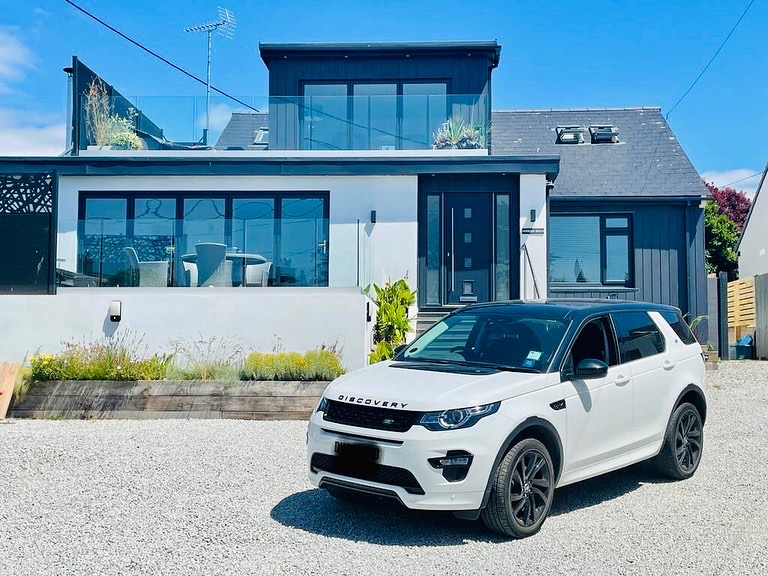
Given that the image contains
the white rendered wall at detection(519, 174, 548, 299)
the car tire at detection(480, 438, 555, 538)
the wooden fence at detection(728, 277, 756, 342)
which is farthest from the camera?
Answer: the wooden fence at detection(728, 277, 756, 342)

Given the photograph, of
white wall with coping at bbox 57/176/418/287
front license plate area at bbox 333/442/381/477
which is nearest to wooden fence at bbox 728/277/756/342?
white wall with coping at bbox 57/176/418/287

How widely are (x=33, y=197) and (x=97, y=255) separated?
1426 mm

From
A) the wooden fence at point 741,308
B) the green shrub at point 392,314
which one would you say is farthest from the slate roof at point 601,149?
the green shrub at point 392,314

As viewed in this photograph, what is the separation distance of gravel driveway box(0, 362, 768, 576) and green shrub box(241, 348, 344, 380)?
219cm

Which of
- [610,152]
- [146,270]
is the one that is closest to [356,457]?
[146,270]

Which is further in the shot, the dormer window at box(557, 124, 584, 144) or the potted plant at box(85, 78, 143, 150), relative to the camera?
the dormer window at box(557, 124, 584, 144)

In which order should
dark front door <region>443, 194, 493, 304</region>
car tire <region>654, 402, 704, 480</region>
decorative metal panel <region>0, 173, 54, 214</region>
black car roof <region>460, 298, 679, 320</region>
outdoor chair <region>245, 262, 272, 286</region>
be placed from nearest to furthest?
black car roof <region>460, 298, 679, 320</region>, car tire <region>654, 402, 704, 480</region>, decorative metal panel <region>0, 173, 54, 214</region>, outdoor chair <region>245, 262, 272, 286</region>, dark front door <region>443, 194, 493, 304</region>

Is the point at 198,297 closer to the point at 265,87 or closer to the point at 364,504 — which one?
the point at 364,504

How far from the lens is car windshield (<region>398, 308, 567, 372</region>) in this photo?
6.20 metres

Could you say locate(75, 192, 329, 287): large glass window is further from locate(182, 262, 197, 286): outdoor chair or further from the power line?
the power line

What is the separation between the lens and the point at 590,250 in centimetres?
1908

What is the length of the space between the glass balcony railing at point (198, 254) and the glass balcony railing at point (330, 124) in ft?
11.2

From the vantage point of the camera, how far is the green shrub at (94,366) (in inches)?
420

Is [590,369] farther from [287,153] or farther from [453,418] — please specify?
[287,153]
